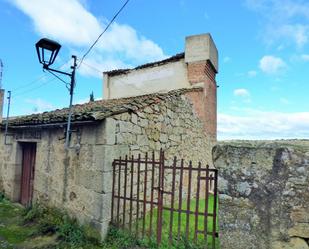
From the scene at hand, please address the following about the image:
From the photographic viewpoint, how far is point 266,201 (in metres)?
3.29

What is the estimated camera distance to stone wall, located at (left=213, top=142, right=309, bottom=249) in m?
3.16

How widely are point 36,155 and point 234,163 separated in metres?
6.01

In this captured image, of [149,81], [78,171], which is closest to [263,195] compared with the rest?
[78,171]

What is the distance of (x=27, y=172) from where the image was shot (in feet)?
28.2

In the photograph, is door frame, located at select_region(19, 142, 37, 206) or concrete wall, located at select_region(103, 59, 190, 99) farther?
concrete wall, located at select_region(103, 59, 190, 99)

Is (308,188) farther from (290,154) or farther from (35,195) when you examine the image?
(35,195)

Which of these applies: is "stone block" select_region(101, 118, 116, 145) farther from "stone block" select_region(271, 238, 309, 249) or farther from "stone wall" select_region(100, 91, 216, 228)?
"stone block" select_region(271, 238, 309, 249)

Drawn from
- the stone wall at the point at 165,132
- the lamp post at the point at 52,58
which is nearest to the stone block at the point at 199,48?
the stone wall at the point at 165,132

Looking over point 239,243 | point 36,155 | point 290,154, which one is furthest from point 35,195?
point 290,154

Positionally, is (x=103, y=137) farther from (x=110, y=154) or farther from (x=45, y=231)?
(x=45, y=231)

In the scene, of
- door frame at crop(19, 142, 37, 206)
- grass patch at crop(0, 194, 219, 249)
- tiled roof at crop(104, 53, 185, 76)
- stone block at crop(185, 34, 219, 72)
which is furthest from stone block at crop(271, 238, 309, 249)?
tiled roof at crop(104, 53, 185, 76)

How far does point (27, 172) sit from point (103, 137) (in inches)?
171

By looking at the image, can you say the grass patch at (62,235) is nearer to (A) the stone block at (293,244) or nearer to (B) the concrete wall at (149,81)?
(A) the stone block at (293,244)

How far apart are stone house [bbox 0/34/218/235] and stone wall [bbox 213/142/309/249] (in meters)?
2.73
